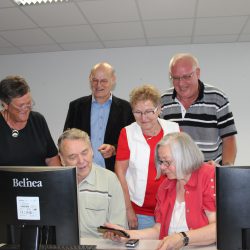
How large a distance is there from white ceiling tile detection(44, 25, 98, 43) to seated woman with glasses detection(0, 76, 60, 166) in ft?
7.28

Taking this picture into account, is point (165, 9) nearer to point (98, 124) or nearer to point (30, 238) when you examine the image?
point (98, 124)

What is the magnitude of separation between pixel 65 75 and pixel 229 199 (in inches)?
177

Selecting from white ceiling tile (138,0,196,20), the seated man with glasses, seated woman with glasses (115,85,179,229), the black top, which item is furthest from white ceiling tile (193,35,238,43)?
the black top

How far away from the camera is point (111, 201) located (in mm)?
1756

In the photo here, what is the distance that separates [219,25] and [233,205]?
3.53m

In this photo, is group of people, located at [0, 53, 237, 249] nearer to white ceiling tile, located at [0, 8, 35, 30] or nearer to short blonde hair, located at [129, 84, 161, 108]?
short blonde hair, located at [129, 84, 161, 108]

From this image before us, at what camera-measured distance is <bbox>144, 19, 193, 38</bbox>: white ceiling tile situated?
159 inches

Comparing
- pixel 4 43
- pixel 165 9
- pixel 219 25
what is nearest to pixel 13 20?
pixel 4 43

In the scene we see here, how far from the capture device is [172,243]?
1340 mm

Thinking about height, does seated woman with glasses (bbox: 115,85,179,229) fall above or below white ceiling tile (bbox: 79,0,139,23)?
below

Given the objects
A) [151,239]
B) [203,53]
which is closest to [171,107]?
[151,239]

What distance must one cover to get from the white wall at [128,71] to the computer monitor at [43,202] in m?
3.98

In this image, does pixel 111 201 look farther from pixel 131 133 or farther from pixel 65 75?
pixel 65 75

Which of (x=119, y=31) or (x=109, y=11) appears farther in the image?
(x=119, y=31)
